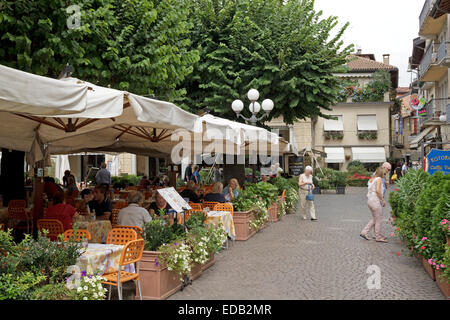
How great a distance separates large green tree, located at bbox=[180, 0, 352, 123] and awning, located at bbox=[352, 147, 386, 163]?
2725 cm

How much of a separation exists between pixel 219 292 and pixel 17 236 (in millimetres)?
4870

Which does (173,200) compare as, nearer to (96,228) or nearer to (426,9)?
(96,228)

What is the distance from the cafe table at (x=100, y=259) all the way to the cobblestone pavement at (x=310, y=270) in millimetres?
1043

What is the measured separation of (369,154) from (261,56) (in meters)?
29.9

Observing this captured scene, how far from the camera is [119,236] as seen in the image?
19.7 ft

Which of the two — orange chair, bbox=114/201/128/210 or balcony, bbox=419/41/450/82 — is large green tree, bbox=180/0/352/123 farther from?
balcony, bbox=419/41/450/82

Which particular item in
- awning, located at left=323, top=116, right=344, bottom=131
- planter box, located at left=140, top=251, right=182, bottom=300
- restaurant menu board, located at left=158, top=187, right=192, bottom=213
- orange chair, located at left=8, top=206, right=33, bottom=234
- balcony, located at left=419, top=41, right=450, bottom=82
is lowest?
planter box, located at left=140, top=251, right=182, bottom=300

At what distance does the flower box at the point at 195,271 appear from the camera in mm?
6747

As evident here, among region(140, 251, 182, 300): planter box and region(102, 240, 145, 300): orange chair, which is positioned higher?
region(102, 240, 145, 300): orange chair

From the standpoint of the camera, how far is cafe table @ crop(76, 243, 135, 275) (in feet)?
16.2

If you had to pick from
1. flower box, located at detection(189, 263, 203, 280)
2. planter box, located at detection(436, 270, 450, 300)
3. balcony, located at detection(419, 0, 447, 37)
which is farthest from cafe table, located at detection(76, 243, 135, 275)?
balcony, located at detection(419, 0, 447, 37)

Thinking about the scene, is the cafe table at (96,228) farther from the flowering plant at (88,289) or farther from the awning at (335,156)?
the awning at (335,156)

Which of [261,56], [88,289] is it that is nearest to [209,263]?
[88,289]
